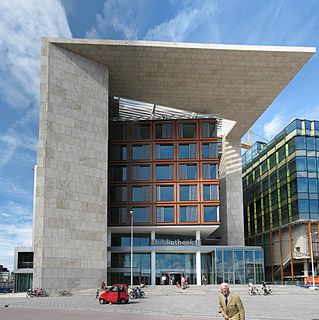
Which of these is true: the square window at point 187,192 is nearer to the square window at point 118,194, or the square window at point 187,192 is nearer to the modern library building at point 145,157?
the modern library building at point 145,157

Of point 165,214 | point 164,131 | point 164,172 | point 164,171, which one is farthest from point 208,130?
point 165,214

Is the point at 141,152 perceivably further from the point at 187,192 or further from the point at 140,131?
the point at 187,192

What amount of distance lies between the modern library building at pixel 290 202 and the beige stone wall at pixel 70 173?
31.3 metres

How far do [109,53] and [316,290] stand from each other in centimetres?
3573

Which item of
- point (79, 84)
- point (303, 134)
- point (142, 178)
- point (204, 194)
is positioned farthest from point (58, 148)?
point (303, 134)

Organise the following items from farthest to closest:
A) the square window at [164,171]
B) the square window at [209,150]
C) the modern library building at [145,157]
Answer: the square window at [164,171] → the square window at [209,150] → the modern library building at [145,157]

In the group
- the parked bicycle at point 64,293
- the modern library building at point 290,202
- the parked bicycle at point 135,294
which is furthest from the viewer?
the modern library building at point 290,202

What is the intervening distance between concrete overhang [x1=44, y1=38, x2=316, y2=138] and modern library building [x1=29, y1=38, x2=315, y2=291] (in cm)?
14

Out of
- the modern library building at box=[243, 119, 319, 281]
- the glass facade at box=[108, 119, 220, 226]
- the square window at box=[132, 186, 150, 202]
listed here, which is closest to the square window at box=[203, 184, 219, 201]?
the glass facade at box=[108, 119, 220, 226]

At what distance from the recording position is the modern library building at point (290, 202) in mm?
71875

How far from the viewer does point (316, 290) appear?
52.9 metres

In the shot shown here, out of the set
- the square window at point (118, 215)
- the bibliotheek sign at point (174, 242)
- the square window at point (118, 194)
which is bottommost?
the bibliotheek sign at point (174, 242)

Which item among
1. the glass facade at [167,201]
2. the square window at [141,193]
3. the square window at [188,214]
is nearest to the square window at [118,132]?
the glass facade at [167,201]

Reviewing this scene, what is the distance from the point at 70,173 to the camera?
52531mm
